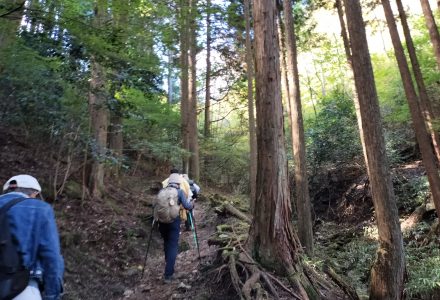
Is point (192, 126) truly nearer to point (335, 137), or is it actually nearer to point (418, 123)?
point (335, 137)

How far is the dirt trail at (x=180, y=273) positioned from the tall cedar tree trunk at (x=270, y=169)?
3.76ft

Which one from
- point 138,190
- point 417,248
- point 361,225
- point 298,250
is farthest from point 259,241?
point 361,225

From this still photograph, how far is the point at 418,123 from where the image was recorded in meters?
10.9

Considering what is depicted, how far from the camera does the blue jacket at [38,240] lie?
276 centimetres

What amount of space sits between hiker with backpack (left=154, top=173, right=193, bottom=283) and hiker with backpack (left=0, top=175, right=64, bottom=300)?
3.39m

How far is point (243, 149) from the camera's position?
21188mm

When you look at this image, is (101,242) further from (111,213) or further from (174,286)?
(174,286)

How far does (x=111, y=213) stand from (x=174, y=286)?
3806 millimetres

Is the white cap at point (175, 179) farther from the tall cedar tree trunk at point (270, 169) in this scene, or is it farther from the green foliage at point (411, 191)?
the green foliage at point (411, 191)

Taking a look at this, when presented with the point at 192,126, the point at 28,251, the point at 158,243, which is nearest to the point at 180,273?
the point at 158,243

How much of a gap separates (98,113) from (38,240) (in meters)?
7.16

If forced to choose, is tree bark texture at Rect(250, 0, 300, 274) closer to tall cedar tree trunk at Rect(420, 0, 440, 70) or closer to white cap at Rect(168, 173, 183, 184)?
white cap at Rect(168, 173, 183, 184)

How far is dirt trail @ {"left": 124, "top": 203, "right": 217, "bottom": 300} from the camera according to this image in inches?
224

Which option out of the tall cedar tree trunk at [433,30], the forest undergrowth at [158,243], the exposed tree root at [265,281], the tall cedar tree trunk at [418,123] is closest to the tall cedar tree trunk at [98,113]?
the forest undergrowth at [158,243]
